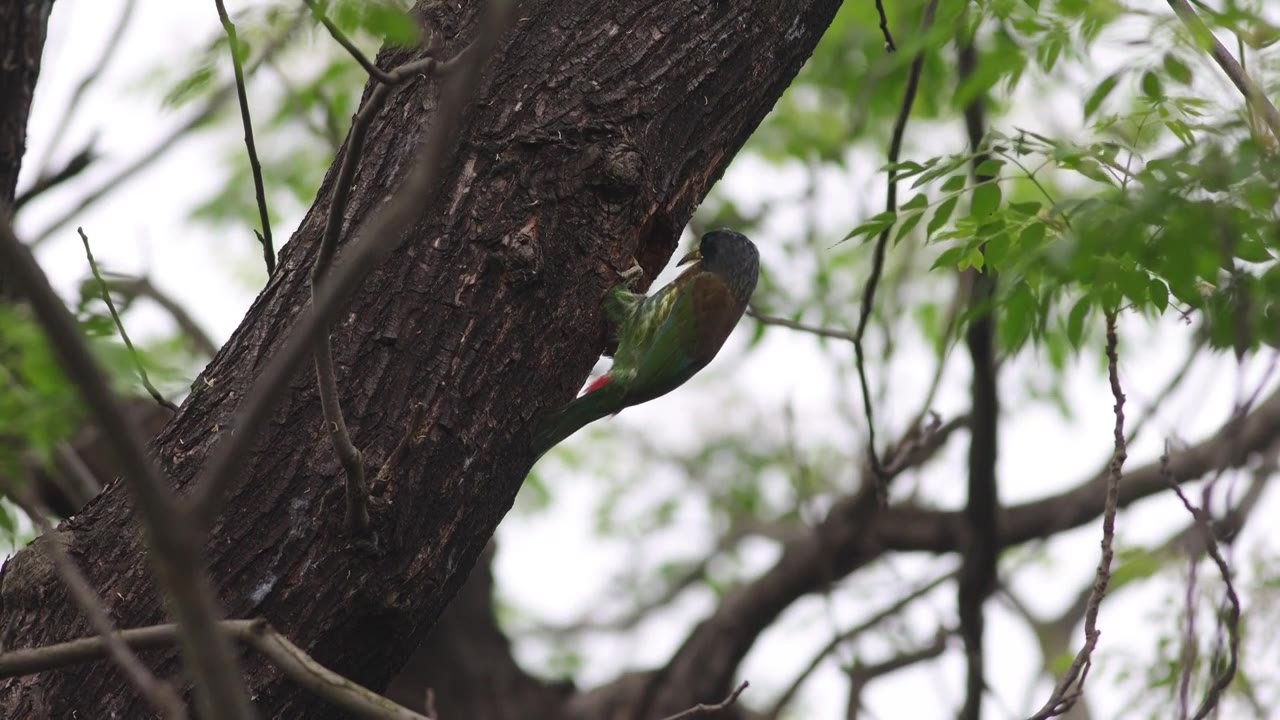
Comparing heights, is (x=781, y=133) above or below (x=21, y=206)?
above

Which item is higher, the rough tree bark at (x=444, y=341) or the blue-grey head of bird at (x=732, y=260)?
the blue-grey head of bird at (x=732, y=260)

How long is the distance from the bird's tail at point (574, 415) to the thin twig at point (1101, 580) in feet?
3.84

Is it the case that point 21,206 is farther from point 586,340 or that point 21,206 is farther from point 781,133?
point 781,133

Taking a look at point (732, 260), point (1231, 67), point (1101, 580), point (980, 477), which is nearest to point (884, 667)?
point (980, 477)

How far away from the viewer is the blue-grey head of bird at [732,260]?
4.22 metres

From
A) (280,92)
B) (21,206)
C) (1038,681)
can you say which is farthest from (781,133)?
(21,206)

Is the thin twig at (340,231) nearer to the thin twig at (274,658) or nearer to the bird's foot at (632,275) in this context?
the thin twig at (274,658)

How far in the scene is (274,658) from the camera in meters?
1.61

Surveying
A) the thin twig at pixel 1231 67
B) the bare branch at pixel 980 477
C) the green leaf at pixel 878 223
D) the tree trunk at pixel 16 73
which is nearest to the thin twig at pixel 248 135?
the tree trunk at pixel 16 73

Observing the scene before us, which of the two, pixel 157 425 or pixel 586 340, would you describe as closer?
pixel 586 340

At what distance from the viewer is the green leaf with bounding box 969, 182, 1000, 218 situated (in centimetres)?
291

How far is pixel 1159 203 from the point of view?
1988mm

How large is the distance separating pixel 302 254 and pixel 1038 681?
16.1ft

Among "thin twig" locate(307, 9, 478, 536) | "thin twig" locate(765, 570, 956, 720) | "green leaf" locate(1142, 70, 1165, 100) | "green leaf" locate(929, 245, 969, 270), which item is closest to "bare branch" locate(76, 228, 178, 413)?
"thin twig" locate(307, 9, 478, 536)
